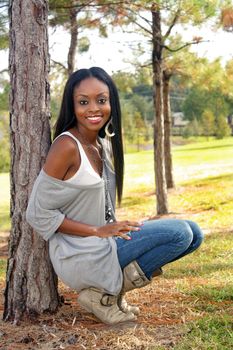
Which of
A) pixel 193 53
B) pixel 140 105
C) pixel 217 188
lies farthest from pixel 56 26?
pixel 140 105

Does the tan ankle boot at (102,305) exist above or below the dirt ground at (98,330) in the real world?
above

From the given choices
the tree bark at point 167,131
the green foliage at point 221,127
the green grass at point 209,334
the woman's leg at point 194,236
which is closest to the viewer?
the green grass at point 209,334

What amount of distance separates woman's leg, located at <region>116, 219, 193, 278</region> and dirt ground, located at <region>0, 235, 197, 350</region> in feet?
0.99

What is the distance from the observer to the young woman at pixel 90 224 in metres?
2.77

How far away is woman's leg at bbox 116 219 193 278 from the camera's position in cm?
282

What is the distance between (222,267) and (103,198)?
227 cm

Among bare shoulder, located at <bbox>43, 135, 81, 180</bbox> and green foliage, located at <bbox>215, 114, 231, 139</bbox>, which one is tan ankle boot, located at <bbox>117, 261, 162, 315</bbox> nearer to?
bare shoulder, located at <bbox>43, 135, 81, 180</bbox>

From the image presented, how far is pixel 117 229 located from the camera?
9.02 ft

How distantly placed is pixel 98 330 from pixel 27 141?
1.07 m

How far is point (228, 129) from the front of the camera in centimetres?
4844

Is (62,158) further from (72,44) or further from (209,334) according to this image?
(72,44)

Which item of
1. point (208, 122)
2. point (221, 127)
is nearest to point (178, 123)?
point (208, 122)

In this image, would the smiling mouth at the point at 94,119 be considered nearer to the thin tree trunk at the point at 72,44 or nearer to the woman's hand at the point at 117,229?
the woman's hand at the point at 117,229

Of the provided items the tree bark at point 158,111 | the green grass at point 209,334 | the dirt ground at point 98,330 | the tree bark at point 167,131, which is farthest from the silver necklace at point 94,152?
the tree bark at point 167,131
